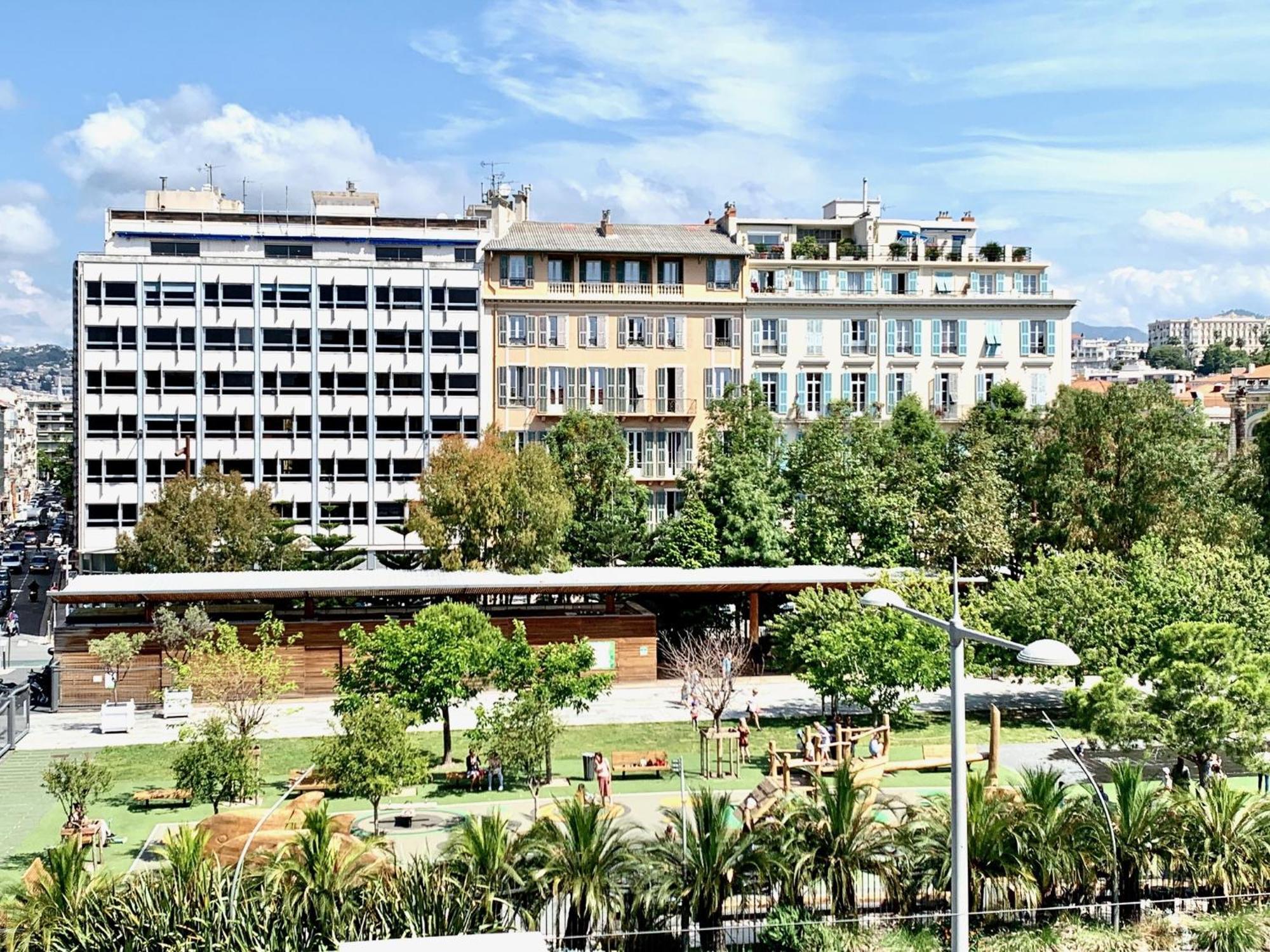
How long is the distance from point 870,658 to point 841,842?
42.7 ft

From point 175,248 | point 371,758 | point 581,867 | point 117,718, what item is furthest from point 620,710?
point 175,248

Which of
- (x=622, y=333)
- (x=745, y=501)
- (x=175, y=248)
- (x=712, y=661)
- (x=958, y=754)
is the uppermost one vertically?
(x=175, y=248)

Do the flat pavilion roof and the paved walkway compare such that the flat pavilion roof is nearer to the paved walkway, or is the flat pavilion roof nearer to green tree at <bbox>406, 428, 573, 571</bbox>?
green tree at <bbox>406, 428, 573, 571</bbox>

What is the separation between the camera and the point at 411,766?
27391mm

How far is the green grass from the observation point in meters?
28.2

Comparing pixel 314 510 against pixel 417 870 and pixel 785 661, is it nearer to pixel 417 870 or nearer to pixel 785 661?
pixel 785 661

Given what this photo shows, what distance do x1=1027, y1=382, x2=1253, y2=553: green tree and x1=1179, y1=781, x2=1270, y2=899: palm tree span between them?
23.6m

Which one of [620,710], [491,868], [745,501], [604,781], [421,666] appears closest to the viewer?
[491,868]

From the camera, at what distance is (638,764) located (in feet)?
106

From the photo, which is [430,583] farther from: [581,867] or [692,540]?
[581,867]

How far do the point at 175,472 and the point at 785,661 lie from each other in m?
33.9

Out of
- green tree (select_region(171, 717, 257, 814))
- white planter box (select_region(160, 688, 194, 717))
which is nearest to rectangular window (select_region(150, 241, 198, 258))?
white planter box (select_region(160, 688, 194, 717))

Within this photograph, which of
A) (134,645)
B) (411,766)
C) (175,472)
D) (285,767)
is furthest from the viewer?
(175,472)

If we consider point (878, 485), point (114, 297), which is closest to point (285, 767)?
point (878, 485)
